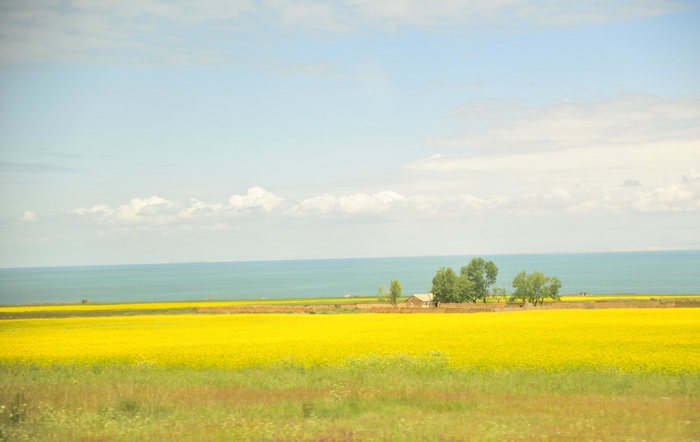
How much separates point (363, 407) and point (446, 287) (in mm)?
65454

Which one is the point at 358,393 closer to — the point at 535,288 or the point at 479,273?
the point at 535,288

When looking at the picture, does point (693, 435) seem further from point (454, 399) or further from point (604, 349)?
point (604, 349)

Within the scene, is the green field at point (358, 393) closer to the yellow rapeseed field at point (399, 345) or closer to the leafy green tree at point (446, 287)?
the yellow rapeseed field at point (399, 345)

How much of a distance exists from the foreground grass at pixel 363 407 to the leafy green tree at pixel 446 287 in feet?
196

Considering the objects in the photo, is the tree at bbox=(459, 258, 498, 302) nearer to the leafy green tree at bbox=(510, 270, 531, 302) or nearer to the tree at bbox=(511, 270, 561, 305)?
the leafy green tree at bbox=(510, 270, 531, 302)

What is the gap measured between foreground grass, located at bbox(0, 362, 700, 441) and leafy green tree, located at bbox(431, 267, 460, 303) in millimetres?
59745

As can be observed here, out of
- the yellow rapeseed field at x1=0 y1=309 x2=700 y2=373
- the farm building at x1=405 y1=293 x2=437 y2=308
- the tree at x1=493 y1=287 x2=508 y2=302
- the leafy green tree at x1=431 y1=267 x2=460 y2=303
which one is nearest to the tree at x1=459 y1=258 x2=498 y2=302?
the tree at x1=493 y1=287 x2=508 y2=302

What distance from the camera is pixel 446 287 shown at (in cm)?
7456

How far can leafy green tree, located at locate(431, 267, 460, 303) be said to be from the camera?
74438 millimetres

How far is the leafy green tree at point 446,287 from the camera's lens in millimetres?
74438

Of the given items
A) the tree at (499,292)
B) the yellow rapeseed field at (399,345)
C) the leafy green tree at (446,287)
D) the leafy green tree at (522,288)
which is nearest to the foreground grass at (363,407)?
the yellow rapeseed field at (399,345)

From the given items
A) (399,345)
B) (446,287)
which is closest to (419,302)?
(446,287)

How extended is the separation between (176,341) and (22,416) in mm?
17394

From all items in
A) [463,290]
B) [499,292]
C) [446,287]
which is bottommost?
[499,292]
